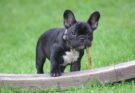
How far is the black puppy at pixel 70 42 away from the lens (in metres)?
8.22

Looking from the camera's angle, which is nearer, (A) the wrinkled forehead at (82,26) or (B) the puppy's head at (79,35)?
(B) the puppy's head at (79,35)

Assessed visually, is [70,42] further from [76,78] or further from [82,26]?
[76,78]

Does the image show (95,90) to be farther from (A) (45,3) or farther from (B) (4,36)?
(A) (45,3)

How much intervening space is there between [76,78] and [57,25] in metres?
9.67

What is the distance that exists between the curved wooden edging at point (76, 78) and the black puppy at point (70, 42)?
0.22 metres

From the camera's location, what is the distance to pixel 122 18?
17.9 m

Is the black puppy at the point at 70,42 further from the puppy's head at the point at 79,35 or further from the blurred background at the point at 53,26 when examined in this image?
the blurred background at the point at 53,26

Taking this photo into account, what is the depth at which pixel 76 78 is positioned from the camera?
26.9 ft

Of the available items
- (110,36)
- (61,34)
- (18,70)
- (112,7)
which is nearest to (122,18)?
(112,7)

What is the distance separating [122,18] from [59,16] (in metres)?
2.39

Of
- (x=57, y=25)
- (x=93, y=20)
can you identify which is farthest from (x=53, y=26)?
(x=93, y=20)

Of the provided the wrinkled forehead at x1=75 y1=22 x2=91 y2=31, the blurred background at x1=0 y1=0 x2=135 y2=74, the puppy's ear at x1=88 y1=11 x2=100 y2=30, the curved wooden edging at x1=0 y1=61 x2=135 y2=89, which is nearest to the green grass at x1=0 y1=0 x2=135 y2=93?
the blurred background at x1=0 y1=0 x2=135 y2=74

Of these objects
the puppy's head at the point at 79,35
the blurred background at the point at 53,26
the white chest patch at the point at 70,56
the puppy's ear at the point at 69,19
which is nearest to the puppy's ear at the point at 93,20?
the puppy's head at the point at 79,35

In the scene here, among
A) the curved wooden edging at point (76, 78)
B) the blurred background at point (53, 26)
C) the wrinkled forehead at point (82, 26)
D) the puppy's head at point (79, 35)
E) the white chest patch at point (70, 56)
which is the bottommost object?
the blurred background at point (53, 26)
